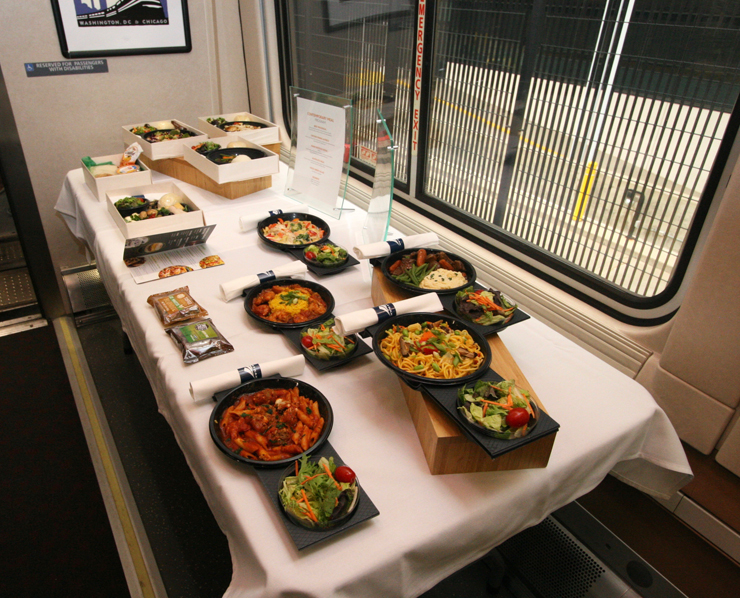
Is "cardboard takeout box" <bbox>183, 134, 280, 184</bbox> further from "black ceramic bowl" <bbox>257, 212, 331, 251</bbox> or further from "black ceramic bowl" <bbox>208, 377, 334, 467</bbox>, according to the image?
"black ceramic bowl" <bbox>208, 377, 334, 467</bbox>

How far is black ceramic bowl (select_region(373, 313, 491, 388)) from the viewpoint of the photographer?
109 centimetres

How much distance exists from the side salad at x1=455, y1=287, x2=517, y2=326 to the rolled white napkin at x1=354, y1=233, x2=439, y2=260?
31 cm

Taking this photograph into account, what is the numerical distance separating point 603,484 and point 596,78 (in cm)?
135

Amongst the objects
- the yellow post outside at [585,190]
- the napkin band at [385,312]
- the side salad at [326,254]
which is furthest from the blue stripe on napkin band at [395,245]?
the yellow post outside at [585,190]

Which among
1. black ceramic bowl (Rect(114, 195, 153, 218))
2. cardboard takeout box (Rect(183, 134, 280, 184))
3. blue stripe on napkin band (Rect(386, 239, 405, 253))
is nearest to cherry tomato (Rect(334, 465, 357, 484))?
blue stripe on napkin band (Rect(386, 239, 405, 253))

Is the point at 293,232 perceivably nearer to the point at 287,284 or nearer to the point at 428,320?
the point at 287,284

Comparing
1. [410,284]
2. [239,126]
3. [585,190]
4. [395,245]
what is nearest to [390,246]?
[395,245]

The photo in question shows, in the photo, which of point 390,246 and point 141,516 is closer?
point 390,246

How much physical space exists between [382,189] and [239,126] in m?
1.36

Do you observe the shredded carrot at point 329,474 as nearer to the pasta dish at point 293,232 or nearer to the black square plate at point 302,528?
the black square plate at point 302,528

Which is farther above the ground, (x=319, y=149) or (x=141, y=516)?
(x=319, y=149)

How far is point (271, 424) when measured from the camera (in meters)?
1.08

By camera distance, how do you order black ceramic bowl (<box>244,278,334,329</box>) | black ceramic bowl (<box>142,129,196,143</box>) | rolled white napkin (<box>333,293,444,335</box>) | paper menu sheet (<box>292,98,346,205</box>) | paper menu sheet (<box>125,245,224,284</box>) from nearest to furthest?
rolled white napkin (<box>333,293,444,335</box>) → black ceramic bowl (<box>244,278,334,329</box>) → paper menu sheet (<box>125,245,224,284</box>) → paper menu sheet (<box>292,98,346,205</box>) → black ceramic bowl (<box>142,129,196,143</box>)

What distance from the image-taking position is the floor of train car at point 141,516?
159 centimetres
